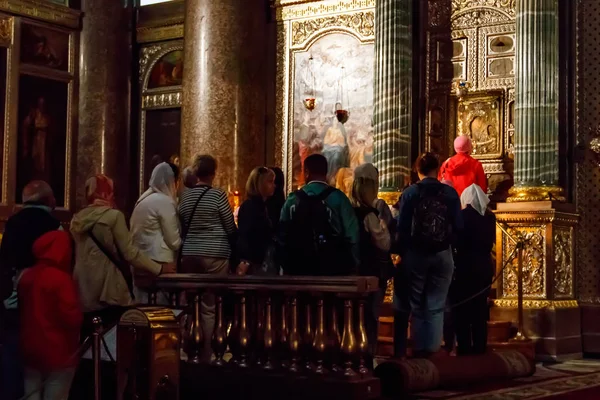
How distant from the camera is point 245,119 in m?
15.2

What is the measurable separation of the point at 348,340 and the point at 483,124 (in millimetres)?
7135

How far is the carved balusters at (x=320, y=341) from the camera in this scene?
23.2 ft

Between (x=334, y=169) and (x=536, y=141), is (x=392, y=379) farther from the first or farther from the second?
(x=334, y=169)

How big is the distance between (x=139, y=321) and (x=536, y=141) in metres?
7.04

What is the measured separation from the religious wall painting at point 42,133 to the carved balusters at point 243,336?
9.35 metres

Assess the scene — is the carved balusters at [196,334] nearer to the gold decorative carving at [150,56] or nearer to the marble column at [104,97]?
the marble column at [104,97]

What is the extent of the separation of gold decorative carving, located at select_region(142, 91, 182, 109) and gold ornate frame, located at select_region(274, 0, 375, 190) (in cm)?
202

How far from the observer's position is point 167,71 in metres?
17.0

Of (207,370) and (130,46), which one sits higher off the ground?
(130,46)

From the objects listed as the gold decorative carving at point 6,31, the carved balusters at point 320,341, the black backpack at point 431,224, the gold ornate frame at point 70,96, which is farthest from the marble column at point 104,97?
the carved balusters at point 320,341

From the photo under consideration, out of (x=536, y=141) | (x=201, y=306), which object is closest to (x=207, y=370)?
(x=201, y=306)

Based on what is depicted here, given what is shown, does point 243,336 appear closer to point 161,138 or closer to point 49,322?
point 49,322

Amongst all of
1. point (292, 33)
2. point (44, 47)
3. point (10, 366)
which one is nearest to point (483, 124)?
point (292, 33)

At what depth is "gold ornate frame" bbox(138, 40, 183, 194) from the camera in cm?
1681
